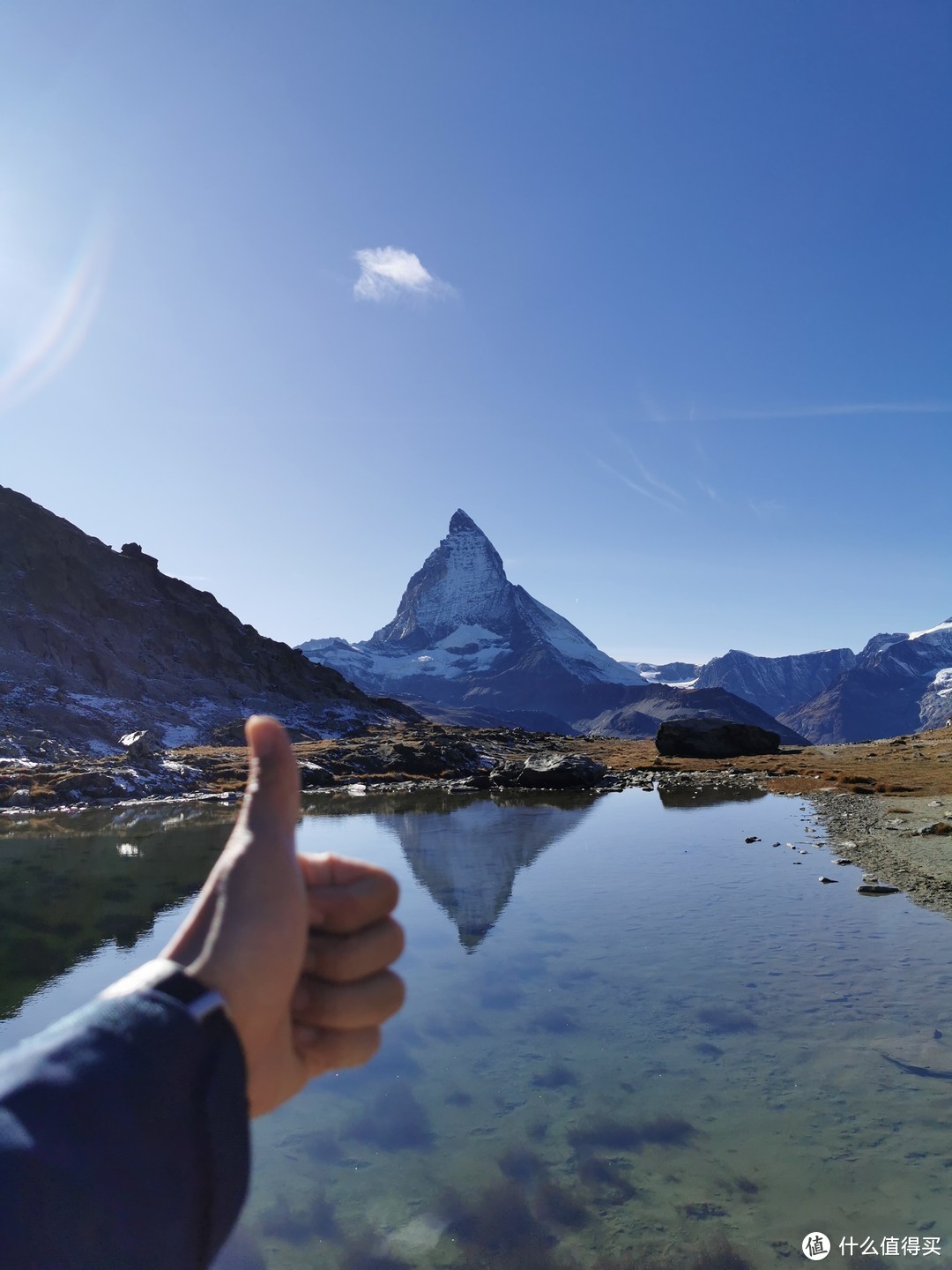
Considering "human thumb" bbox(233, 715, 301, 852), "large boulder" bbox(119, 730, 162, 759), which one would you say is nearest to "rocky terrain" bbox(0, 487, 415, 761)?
"large boulder" bbox(119, 730, 162, 759)

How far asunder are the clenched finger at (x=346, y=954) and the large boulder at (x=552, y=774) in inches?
2200

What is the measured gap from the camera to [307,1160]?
32.4ft

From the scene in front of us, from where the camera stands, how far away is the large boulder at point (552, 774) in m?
58.0

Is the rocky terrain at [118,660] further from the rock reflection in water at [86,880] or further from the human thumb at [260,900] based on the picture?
the human thumb at [260,900]

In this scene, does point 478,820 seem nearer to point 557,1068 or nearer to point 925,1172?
point 557,1068

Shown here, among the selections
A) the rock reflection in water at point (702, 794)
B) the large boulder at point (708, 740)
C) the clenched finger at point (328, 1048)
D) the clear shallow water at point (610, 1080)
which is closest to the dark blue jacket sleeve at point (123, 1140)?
the clenched finger at point (328, 1048)

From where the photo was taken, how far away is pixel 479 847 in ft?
108

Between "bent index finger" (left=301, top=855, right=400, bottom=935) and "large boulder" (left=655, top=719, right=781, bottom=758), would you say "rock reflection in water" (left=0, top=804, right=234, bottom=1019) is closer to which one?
"bent index finger" (left=301, top=855, right=400, bottom=935)

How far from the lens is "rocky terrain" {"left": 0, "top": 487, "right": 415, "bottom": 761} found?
278ft

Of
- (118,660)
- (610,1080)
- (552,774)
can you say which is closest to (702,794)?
(552,774)

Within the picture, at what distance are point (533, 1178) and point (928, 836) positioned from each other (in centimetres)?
2424

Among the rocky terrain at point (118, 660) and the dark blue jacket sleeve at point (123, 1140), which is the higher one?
the rocky terrain at point (118, 660)

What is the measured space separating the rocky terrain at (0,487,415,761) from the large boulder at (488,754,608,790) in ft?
135

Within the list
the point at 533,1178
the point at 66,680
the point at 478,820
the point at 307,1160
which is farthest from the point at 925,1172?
the point at 66,680
